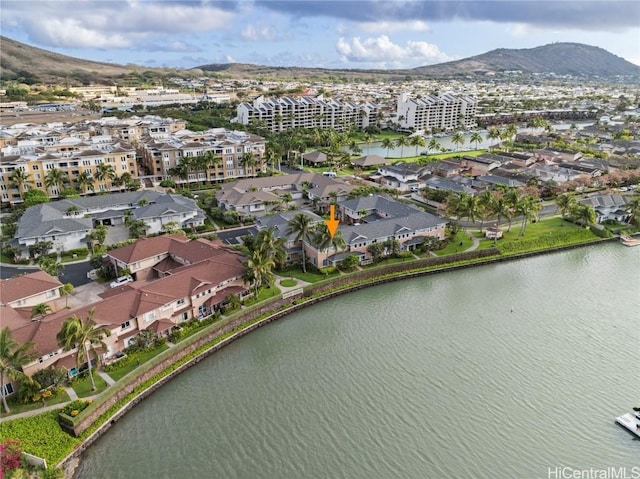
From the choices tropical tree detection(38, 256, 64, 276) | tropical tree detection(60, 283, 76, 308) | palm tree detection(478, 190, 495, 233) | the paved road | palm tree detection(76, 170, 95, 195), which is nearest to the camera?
tropical tree detection(60, 283, 76, 308)

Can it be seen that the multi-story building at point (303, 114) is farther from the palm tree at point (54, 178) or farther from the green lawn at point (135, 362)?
the green lawn at point (135, 362)

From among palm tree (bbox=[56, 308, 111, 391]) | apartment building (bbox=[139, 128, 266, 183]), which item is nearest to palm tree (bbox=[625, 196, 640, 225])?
apartment building (bbox=[139, 128, 266, 183])

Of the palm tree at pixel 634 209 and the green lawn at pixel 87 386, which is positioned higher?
the palm tree at pixel 634 209

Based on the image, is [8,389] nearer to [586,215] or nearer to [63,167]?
[63,167]

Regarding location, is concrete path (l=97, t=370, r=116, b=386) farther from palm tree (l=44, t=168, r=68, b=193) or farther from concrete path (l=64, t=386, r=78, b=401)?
palm tree (l=44, t=168, r=68, b=193)

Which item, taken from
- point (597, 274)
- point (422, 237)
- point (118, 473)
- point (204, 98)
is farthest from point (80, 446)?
point (204, 98)

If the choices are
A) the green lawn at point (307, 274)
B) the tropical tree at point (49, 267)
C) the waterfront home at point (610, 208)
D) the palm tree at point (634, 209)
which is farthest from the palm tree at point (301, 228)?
the palm tree at point (634, 209)

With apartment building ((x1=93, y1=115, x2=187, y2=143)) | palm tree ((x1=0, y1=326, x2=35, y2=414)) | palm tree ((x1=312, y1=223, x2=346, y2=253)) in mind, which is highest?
apartment building ((x1=93, y1=115, x2=187, y2=143))
